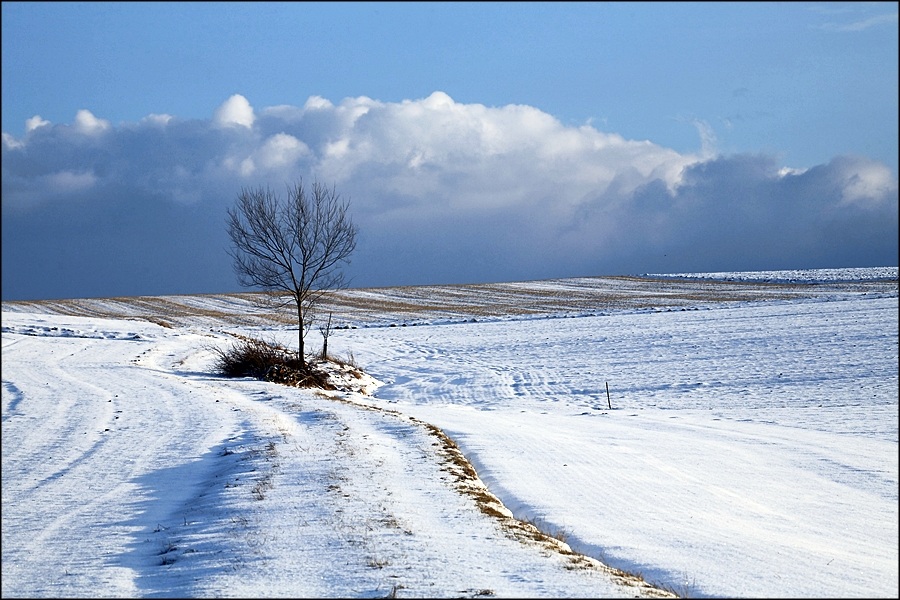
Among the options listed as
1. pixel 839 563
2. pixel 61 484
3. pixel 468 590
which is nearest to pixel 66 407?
pixel 61 484

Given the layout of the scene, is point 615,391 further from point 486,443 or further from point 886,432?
point 486,443

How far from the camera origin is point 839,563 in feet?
22.7

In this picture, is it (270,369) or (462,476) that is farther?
(270,369)

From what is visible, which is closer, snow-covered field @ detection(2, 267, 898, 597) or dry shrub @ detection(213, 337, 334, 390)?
snow-covered field @ detection(2, 267, 898, 597)

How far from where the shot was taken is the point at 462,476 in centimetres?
951

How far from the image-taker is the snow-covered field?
5.85 metres

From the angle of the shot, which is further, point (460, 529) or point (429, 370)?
point (429, 370)

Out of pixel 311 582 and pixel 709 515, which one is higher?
pixel 311 582

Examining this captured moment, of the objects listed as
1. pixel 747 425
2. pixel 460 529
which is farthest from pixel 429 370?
pixel 460 529

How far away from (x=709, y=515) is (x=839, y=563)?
1.99 metres

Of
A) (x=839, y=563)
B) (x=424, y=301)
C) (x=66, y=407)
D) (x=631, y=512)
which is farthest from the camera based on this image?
(x=424, y=301)

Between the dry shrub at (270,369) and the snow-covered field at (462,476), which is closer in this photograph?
the snow-covered field at (462,476)

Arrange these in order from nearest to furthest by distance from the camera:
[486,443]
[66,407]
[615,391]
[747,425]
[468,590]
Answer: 1. [468,590]
2. [486,443]
3. [66,407]
4. [747,425]
5. [615,391]

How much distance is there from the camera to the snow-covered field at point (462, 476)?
A: 5.85m
